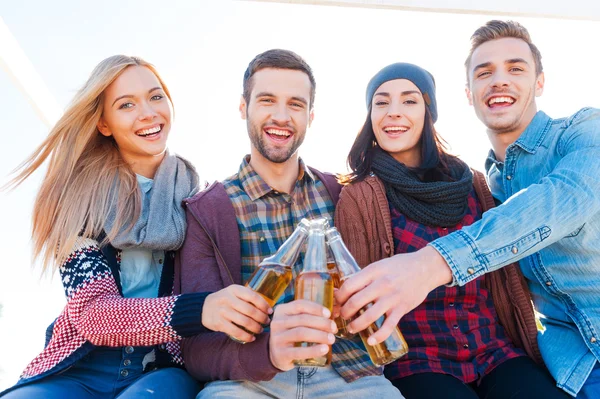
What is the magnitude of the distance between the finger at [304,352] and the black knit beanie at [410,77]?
1513 mm

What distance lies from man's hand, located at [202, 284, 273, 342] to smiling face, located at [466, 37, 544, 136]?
1.50 metres

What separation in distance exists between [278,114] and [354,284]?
121cm

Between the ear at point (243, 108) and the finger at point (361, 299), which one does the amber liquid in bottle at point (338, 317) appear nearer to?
the finger at point (361, 299)

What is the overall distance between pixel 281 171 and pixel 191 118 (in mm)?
2804

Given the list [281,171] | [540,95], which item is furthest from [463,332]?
[540,95]

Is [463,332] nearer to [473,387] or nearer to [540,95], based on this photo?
[473,387]

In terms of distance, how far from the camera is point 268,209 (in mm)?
2230

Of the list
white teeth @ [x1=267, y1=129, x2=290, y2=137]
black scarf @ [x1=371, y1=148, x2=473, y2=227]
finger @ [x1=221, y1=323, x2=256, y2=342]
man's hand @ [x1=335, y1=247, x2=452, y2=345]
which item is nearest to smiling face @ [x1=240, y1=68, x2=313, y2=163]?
white teeth @ [x1=267, y1=129, x2=290, y2=137]

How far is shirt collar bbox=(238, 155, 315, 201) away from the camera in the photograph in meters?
2.24

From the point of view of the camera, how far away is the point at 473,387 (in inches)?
78.2

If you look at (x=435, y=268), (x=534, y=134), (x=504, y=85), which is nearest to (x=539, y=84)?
(x=504, y=85)

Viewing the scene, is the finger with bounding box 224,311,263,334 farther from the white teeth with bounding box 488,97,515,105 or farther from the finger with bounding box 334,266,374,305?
the white teeth with bounding box 488,97,515,105

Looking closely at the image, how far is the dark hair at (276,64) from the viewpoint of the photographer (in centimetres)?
238

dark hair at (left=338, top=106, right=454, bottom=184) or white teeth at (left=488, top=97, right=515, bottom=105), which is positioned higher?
white teeth at (left=488, top=97, right=515, bottom=105)
